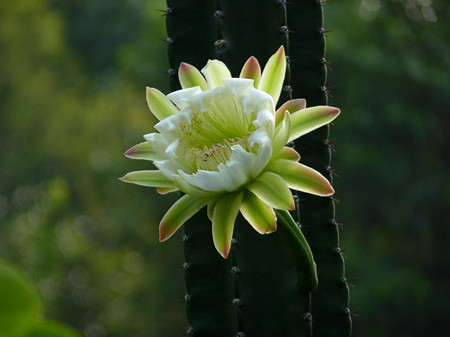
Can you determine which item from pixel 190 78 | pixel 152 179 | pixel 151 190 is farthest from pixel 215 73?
pixel 151 190

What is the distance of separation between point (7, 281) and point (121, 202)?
906 centimetres

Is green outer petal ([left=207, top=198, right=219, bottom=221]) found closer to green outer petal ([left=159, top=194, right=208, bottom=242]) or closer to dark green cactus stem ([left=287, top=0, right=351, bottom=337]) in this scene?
green outer petal ([left=159, top=194, right=208, bottom=242])

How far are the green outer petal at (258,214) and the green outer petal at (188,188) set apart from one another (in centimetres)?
4

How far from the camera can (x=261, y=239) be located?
0.90 m

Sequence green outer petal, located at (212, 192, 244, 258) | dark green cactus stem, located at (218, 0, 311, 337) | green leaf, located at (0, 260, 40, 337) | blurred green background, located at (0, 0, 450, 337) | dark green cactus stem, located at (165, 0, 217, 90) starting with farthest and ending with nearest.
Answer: blurred green background, located at (0, 0, 450, 337)
dark green cactus stem, located at (165, 0, 217, 90)
dark green cactus stem, located at (218, 0, 311, 337)
green outer petal, located at (212, 192, 244, 258)
green leaf, located at (0, 260, 40, 337)

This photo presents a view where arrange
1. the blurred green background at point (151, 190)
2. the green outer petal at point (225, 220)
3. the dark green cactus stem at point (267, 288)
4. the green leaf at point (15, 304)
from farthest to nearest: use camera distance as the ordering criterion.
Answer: the blurred green background at point (151, 190) → the dark green cactus stem at point (267, 288) → the green outer petal at point (225, 220) → the green leaf at point (15, 304)

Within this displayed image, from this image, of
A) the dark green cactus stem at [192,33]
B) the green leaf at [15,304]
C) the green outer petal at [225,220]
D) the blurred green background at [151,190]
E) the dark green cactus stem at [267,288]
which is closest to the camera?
the green leaf at [15,304]

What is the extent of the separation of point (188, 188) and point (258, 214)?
8 cm

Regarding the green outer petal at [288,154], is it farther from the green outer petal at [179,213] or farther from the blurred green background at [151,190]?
the blurred green background at [151,190]

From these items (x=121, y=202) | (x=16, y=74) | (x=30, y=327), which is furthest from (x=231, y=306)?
(x=16, y=74)

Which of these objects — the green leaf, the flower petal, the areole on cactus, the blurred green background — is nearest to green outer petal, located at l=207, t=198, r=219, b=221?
the areole on cactus

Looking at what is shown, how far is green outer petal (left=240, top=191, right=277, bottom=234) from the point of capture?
29.3 inches

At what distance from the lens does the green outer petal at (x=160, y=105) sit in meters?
Result: 0.84

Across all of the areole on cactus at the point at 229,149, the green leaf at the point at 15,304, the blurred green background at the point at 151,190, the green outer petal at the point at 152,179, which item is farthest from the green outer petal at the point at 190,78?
the blurred green background at the point at 151,190
